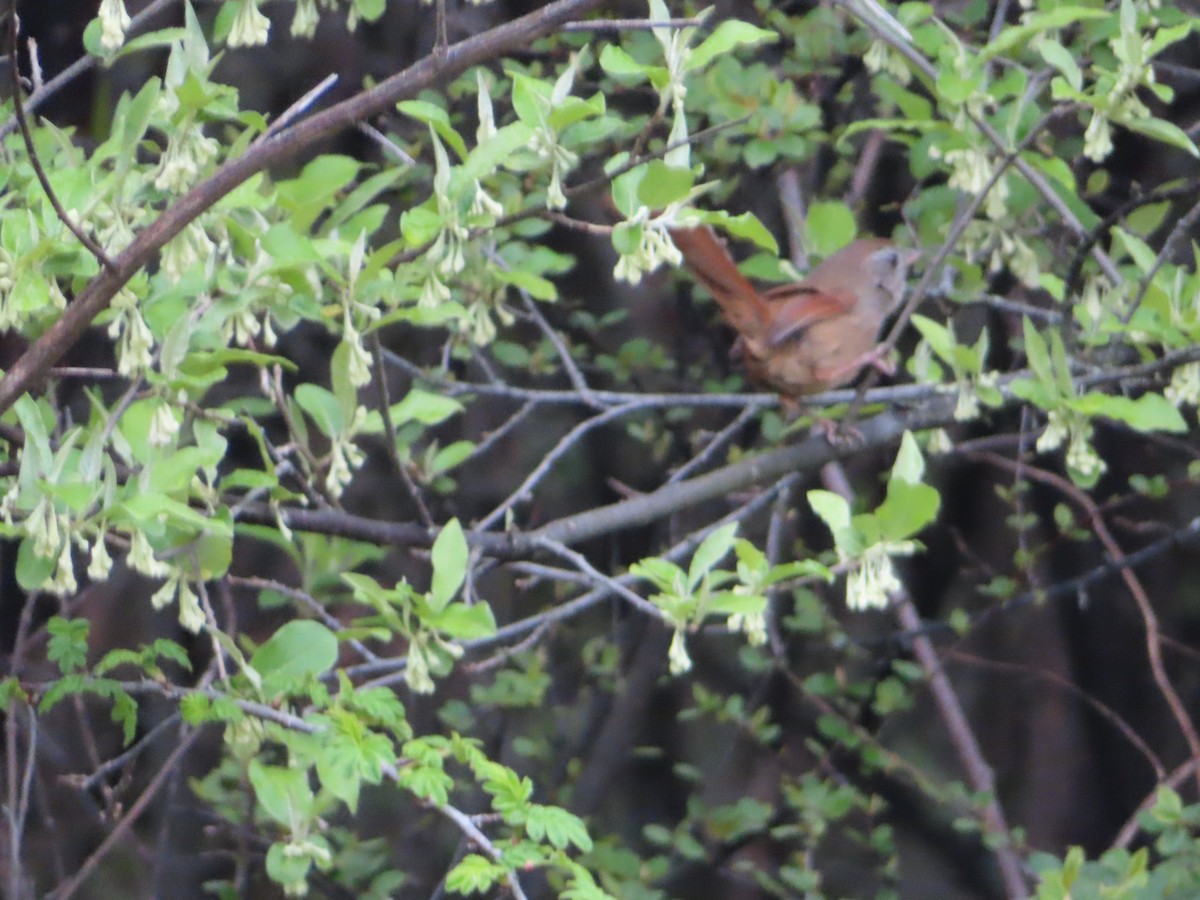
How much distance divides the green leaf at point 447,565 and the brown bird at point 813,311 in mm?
1360

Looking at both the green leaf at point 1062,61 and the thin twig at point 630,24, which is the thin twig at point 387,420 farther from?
the green leaf at point 1062,61

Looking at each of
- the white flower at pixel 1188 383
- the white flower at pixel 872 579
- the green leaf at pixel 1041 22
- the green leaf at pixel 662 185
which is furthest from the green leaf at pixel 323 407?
the white flower at pixel 1188 383

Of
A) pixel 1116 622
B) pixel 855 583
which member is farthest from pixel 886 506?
pixel 1116 622

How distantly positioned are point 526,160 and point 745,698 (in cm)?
259

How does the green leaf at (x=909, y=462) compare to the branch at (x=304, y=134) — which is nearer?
the branch at (x=304, y=134)

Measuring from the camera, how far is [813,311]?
3371 millimetres

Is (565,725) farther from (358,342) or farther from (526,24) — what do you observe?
(526,24)

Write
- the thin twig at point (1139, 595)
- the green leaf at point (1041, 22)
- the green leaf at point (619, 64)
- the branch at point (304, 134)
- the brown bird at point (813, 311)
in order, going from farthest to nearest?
1. the thin twig at point (1139, 595)
2. the brown bird at point (813, 311)
3. the green leaf at point (1041, 22)
4. the green leaf at point (619, 64)
5. the branch at point (304, 134)

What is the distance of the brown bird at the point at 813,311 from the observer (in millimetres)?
3180

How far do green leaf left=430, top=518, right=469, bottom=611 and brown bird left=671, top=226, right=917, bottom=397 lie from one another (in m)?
1.36

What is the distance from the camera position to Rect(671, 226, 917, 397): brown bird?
3.18 metres

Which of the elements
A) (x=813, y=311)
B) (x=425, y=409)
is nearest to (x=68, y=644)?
(x=425, y=409)

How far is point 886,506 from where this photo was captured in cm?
178

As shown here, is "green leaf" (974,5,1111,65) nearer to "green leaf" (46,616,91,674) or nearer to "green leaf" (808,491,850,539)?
"green leaf" (808,491,850,539)
